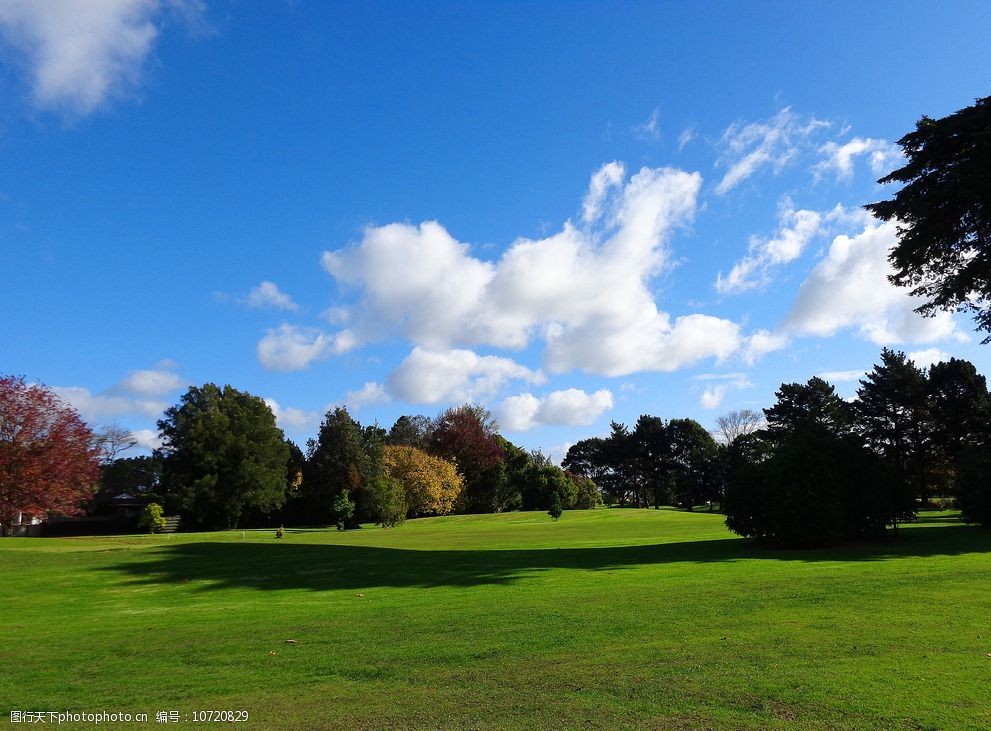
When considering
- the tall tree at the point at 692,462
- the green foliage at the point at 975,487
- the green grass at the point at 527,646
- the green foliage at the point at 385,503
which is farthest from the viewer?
the tall tree at the point at 692,462

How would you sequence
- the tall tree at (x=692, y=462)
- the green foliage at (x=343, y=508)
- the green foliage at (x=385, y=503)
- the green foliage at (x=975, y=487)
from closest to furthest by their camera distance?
the green foliage at (x=975, y=487)
the green foliage at (x=343, y=508)
the green foliage at (x=385, y=503)
the tall tree at (x=692, y=462)

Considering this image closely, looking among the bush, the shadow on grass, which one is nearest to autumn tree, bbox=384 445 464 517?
the shadow on grass

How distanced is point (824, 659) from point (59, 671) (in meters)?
9.20

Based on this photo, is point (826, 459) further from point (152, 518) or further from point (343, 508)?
point (152, 518)

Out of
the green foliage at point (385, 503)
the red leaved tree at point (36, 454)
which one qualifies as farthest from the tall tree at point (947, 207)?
the green foliage at point (385, 503)

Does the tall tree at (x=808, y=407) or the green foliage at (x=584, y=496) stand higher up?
the tall tree at (x=808, y=407)

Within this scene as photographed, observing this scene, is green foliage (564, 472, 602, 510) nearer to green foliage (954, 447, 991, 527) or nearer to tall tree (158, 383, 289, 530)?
tall tree (158, 383, 289, 530)

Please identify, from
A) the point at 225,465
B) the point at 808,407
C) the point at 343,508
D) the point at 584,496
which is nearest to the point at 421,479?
the point at 343,508

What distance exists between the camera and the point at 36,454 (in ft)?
103

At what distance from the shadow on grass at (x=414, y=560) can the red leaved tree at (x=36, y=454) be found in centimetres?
1207

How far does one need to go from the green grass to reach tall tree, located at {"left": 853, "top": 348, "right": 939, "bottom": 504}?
67.4 m

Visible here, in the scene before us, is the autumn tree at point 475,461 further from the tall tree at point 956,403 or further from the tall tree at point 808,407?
the tall tree at point 956,403

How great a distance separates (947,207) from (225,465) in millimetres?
60717

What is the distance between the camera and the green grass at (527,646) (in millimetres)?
5742
